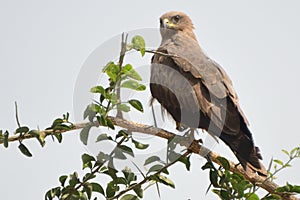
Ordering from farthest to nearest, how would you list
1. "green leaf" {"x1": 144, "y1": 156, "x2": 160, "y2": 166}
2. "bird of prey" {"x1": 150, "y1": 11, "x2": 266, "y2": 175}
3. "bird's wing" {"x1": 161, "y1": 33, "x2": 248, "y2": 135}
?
"bird's wing" {"x1": 161, "y1": 33, "x2": 248, "y2": 135}, "bird of prey" {"x1": 150, "y1": 11, "x2": 266, "y2": 175}, "green leaf" {"x1": 144, "y1": 156, "x2": 160, "y2": 166}

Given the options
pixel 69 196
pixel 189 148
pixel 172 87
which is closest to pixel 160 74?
pixel 172 87

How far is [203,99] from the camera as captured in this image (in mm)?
4242

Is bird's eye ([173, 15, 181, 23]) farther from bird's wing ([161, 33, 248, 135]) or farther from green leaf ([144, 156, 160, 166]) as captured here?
green leaf ([144, 156, 160, 166])

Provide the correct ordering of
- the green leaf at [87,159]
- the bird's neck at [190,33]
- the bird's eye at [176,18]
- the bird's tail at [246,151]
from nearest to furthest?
the green leaf at [87,159] < the bird's tail at [246,151] < the bird's neck at [190,33] < the bird's eye at [176,18]

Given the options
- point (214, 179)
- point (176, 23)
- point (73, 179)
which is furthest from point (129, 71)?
point (176, 23)

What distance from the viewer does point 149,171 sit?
240cm

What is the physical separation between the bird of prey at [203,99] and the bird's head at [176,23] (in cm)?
139

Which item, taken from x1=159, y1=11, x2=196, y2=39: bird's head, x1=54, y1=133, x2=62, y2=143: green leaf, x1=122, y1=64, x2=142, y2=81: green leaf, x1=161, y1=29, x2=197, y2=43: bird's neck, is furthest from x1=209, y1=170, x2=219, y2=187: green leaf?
x1=159, y1=11, x2=196, y2=39: bird's head

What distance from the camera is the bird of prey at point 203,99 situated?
4029mm

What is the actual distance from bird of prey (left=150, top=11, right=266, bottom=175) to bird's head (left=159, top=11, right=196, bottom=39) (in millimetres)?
1392

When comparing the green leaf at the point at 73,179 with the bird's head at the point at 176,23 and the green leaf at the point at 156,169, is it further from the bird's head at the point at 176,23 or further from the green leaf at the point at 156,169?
the bird's head at the point at 176,23

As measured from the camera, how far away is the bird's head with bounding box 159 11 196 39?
245 inches

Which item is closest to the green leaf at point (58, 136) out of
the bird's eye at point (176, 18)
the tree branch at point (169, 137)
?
the tree branch at point (169, 137)

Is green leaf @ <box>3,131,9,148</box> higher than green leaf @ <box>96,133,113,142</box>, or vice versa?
green leaf @ <box>3,131,9,148</box>
